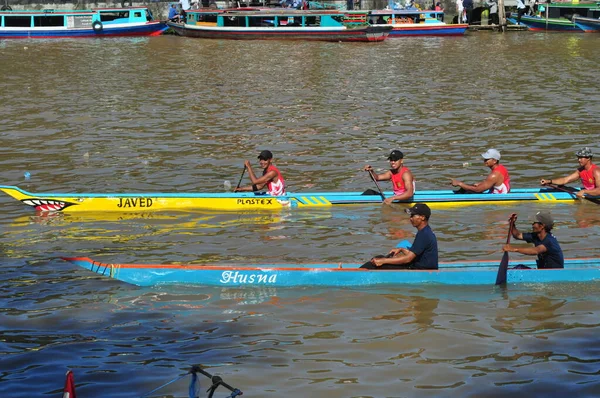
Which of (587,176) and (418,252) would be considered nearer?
(418,252)

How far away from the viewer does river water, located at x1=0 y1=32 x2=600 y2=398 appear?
401 inches

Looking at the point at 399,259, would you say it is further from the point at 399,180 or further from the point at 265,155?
the point at 265,155

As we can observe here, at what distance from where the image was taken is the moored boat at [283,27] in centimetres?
4822

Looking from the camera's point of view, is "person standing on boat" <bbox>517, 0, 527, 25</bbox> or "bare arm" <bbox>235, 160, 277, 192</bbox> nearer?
"bare arm" <bbox>235, 160, 277, 192</bbox>

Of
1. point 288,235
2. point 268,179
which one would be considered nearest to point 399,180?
point 268,179

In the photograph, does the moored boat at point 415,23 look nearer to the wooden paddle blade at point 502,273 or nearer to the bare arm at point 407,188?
the bare arm at point 407,188

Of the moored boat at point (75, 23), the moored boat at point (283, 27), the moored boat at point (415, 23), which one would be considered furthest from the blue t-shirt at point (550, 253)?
the moored boat at point (75, 23)

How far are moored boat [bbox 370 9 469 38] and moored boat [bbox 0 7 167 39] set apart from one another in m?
13.1

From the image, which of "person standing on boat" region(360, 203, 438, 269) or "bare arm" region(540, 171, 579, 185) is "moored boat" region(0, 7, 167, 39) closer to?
"bare arm" region(540, 171, 579, 185)

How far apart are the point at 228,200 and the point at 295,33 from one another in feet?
108

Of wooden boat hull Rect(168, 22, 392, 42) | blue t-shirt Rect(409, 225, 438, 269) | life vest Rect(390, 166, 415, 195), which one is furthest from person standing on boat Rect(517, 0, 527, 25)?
blue t-shirt Rect(409, 225, 438, 269)

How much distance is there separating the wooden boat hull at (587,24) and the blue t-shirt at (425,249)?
136 feet

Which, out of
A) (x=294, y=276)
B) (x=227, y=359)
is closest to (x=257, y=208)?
(x=294, y=276)

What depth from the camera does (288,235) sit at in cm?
1593
